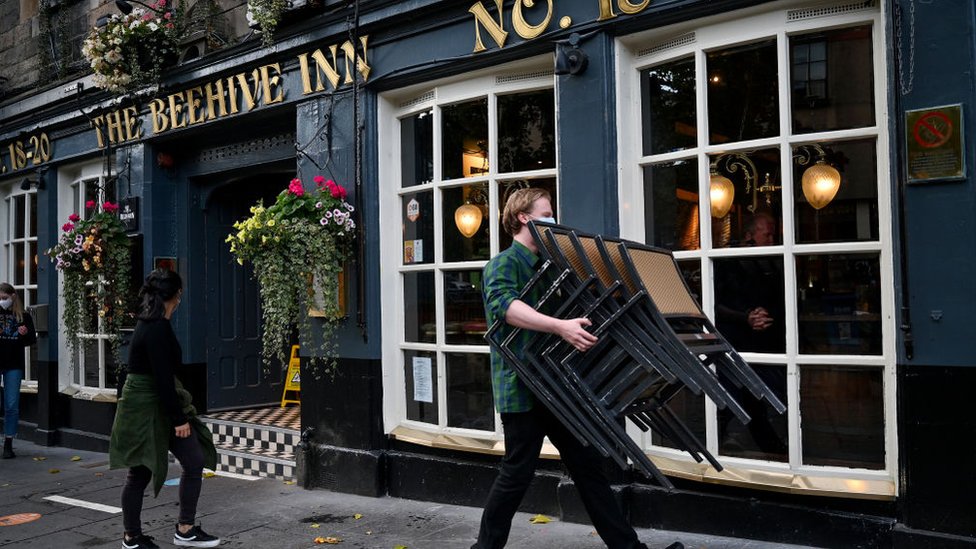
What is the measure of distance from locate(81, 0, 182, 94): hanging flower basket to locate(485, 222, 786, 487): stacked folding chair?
618 centimetres

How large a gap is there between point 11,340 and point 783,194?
8.54 metres

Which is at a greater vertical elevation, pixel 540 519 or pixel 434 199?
pixel 434 199

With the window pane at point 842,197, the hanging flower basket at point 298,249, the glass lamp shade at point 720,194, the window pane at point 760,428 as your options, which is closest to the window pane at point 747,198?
the glass lamp shade at point 720,194

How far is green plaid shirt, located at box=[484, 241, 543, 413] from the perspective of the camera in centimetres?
394

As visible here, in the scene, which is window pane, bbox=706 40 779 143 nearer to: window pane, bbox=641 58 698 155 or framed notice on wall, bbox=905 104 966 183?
window pane, bbox=641 58 698 155

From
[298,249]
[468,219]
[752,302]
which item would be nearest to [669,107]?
[752,302]

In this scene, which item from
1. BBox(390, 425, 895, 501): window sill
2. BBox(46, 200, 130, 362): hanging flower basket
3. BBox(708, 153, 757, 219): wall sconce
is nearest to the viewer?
BBox(390, 425, 895, 501): window sill

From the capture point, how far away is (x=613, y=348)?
366 centimetres

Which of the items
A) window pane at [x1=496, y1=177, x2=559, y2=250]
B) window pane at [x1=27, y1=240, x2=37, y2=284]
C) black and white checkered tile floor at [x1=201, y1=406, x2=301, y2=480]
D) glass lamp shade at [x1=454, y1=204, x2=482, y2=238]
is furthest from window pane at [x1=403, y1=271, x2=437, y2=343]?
window pane at [x1=27, y1=240, x2=37, y2=284]

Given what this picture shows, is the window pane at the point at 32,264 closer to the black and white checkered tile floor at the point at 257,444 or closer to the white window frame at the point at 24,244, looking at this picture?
the white window frame at the point at 24,244

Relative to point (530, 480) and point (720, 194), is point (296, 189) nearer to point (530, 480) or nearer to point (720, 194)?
point (720, 194)

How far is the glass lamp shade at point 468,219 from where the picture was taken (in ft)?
20.6

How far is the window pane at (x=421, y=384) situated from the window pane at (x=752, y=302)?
2350mm

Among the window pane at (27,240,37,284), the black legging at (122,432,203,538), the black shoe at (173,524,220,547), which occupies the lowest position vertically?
the black shoe at (173,524,220,547)
